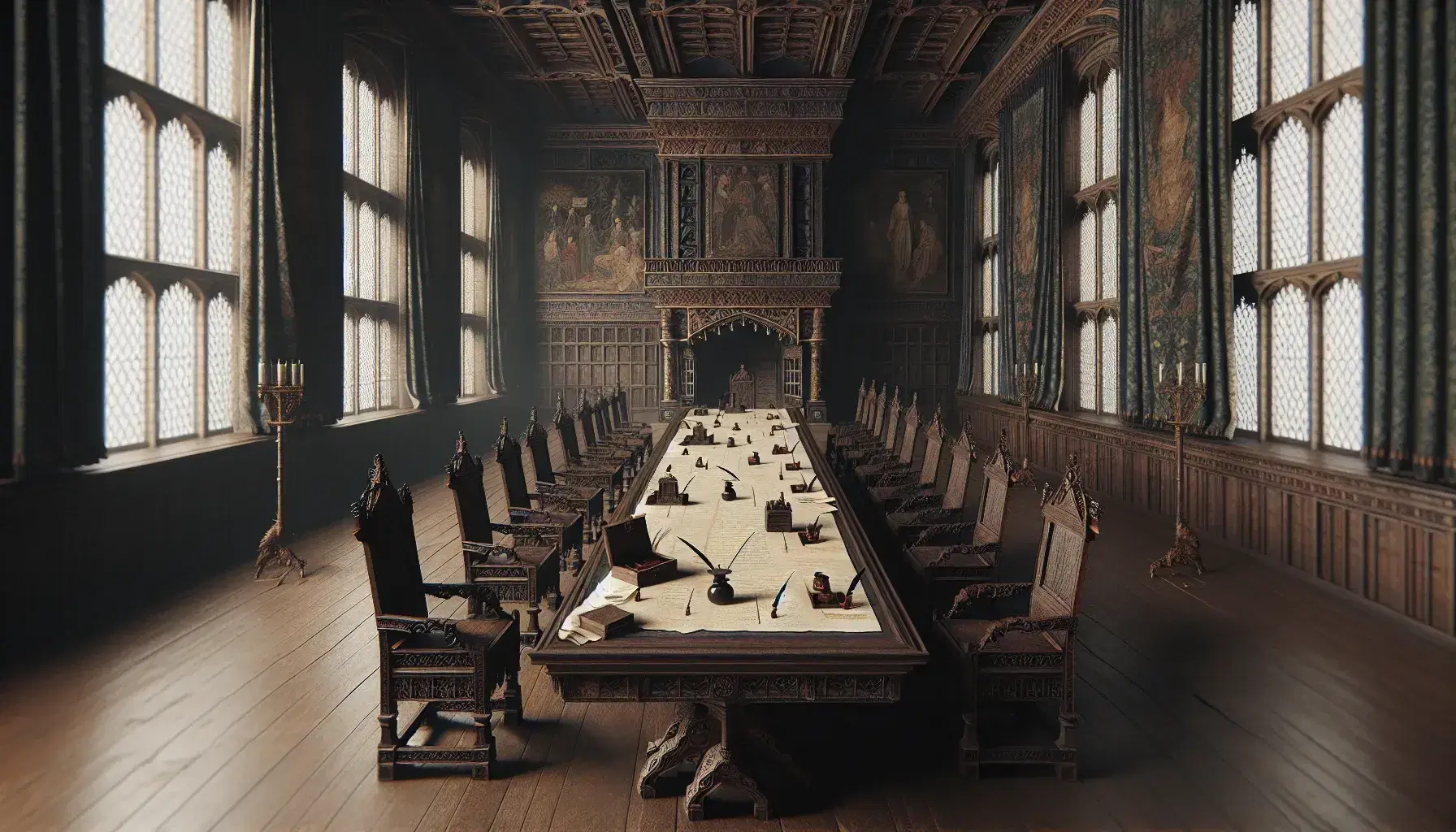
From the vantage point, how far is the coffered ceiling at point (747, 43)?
1258cm

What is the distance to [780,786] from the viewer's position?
3.34 m

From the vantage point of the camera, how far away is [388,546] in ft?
12.4

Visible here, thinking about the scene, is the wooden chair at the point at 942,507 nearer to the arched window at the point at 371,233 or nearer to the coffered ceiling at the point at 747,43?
the arched window at the point at 371,233

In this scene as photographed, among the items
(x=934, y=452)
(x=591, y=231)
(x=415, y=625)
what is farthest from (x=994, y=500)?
(x=591, y=231)

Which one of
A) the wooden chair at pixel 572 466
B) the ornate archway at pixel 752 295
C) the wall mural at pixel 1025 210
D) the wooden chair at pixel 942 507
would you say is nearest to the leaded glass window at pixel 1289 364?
the wooden chair at pixel 942 507

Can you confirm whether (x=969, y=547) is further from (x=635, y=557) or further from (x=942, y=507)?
(x=635, y=557)

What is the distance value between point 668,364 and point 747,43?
5790 mm

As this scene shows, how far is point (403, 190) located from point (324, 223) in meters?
3.06

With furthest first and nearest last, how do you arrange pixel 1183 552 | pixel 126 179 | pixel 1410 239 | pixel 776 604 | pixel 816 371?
1. pixel 816 371
2. pixel 1183 552
3. pixel 126 179
4. pixel 1410 239
5. pixel 776 604

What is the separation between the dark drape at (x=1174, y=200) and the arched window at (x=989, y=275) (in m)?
6.41

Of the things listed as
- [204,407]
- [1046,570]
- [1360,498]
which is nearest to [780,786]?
[1046,570]

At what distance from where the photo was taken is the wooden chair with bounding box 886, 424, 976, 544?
18.2ft

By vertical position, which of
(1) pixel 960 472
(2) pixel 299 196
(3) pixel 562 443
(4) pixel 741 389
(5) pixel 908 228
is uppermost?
(5) pixel 908 228

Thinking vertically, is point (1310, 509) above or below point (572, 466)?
below
